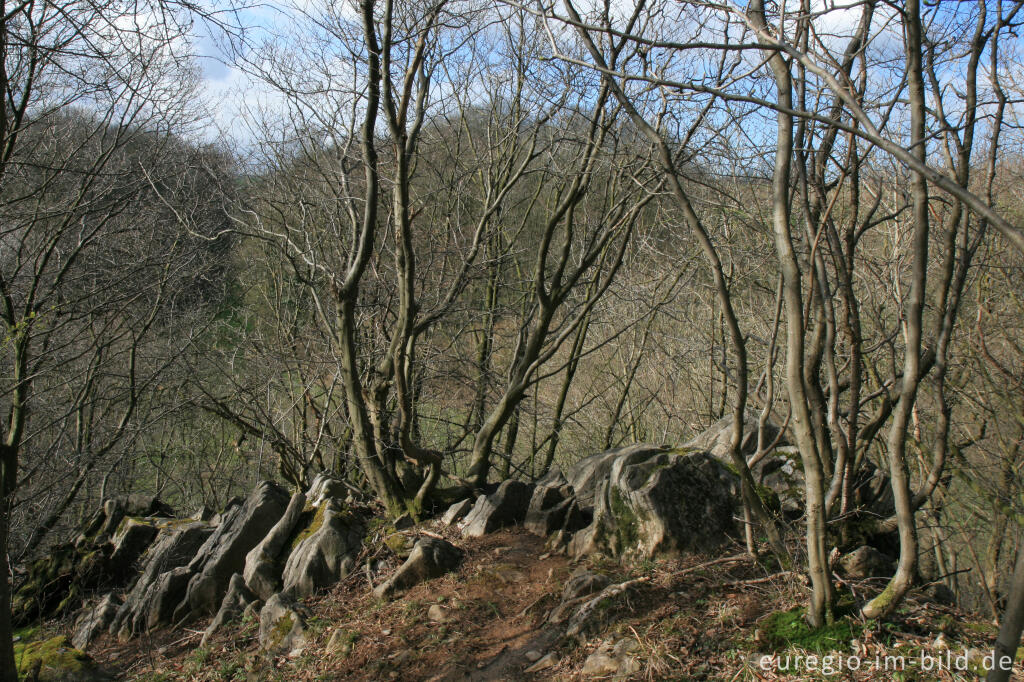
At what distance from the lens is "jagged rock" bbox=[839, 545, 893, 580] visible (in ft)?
12.1

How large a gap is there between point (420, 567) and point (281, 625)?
2.99 ft

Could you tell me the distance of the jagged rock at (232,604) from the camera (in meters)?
4.92

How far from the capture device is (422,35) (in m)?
5.52

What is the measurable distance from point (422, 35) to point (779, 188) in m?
3.69

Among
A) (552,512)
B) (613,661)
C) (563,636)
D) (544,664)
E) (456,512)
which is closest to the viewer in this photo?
(613,661)

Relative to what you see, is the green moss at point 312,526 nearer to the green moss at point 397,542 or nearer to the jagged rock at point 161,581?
the green moss at point 397,542

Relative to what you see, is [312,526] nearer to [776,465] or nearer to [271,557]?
[271,557]

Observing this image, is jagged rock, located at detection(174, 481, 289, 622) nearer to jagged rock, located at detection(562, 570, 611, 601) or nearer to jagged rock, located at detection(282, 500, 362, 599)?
jagged rock, located at detection(282, 500, 362, 599)

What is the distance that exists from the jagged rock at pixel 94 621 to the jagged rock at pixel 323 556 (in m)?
1.78

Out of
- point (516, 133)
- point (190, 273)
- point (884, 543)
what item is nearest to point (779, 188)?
point (884, 543)

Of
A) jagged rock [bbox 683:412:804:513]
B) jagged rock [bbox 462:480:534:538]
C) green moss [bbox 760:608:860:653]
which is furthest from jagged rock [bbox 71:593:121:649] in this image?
green moss [bbox 760:608:860:653]

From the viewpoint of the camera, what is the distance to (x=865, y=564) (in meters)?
3.71

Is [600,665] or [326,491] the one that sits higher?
[326,491]

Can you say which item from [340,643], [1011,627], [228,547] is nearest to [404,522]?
[228,547]
